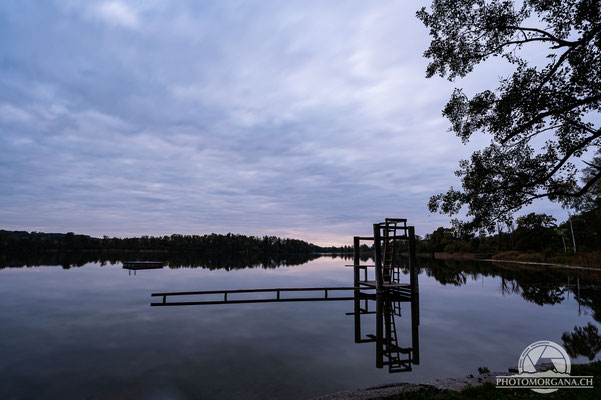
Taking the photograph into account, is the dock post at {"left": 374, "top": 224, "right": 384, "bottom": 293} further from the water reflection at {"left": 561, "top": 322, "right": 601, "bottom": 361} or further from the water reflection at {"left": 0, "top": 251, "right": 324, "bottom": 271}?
the water reflection at {"left": 0, "top": 251, "right": 324, "bottom": 271}

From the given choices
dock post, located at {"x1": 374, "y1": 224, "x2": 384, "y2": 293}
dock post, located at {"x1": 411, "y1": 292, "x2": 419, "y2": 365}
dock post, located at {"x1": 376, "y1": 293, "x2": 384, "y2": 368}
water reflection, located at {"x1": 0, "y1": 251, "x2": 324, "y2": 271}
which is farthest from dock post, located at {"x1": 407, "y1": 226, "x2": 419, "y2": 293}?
water reflection, located at {"x1": 0, "y1": 251, "x2": 324, "y2": 271}

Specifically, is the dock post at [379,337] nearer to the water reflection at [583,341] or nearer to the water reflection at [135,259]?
the water reflection at [583,341]

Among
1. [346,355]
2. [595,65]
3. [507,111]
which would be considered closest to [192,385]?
[346,355]

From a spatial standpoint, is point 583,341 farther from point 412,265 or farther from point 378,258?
point 378,258

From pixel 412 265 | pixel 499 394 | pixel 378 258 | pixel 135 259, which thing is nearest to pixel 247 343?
pixel 378 258

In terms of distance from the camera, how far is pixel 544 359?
15.5 meters

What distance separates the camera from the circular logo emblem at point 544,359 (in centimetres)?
1163

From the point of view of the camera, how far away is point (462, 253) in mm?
114812

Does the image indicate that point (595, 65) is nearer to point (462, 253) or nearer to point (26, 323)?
point (26, 323)

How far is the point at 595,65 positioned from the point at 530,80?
149cm

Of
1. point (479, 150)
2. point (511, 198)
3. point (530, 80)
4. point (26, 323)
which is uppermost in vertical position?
point (530, 80)

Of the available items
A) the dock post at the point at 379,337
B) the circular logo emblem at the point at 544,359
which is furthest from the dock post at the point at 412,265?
the circular logo emblem at the point at 544,359

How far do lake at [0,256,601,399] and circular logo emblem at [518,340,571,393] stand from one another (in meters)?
0.77

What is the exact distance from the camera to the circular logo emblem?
458 inches
